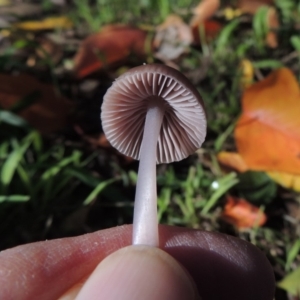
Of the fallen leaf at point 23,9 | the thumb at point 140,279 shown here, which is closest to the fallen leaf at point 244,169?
the thumb at point 140,279

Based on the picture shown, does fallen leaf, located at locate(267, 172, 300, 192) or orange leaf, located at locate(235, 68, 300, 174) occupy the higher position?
orange leaf, located at locate(235, 68, 300, 174)

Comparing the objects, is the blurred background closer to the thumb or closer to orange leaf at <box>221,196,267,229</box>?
orange leaf at <box>221,196,267,229</box>

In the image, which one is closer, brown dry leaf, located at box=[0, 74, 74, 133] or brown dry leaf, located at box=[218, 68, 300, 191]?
brown dry leaf, located at box=[218, 68, 300, 191]


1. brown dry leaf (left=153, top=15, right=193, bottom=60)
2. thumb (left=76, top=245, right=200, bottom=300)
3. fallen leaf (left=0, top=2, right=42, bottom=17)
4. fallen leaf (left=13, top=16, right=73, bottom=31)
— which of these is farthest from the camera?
fallen leaf (left=0, top=2, right=42, bottom=17)

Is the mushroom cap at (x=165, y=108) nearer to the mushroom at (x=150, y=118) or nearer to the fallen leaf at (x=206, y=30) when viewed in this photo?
the mushroom at (x=150, y=118)

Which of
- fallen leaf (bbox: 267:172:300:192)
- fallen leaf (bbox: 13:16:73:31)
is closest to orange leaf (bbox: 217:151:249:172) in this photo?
fallen leaf (bbox: 267:172:300:192)

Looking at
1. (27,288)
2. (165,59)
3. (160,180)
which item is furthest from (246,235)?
(165,59)

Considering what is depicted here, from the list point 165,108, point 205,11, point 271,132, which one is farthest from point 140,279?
point 205,11

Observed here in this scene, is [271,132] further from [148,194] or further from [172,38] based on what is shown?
[172,38]
